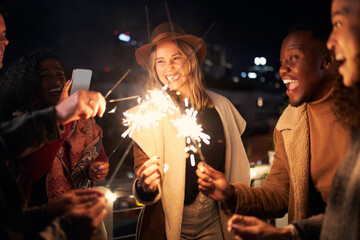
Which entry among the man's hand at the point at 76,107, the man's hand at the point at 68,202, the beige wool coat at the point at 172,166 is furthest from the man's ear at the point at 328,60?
the man's hand at the point at 68,202

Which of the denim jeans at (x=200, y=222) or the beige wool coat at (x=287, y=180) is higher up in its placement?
the beige wool coat at (x=287, y=180)

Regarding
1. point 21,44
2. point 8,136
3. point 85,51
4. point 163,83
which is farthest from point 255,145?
point 8,136

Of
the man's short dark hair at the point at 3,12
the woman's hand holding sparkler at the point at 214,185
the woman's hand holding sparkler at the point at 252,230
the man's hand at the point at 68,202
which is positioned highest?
the man's short dark hair at the point at 3,12

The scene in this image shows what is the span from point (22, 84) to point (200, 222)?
226cm

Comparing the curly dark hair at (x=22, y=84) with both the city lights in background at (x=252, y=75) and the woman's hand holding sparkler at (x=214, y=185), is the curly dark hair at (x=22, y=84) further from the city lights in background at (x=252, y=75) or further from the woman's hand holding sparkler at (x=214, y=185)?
the city lights in background at (x=252, y=75)

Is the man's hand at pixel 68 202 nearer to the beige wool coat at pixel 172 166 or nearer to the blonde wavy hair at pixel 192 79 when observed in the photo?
the beige wool coat at pixel 172 166

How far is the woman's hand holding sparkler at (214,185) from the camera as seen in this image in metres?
2.11

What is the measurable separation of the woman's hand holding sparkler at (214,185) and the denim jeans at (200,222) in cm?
34

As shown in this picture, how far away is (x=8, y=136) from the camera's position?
4.73 ft

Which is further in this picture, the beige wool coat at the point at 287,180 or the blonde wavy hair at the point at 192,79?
the blonde wavy hair at the point at 192,79

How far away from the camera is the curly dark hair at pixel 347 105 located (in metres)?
1.52

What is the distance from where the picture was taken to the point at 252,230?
5.12 feet

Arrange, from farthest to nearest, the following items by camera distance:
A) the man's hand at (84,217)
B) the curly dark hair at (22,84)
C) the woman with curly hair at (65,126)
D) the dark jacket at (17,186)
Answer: the curly dark hair at (22,84), the woman with curly hair at (65,126), the man's hand at (84,217), the dark jacket at (17,186)

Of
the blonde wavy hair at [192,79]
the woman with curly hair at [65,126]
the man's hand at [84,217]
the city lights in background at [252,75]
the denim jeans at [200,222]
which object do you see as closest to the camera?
the man's hand at [84,217]
